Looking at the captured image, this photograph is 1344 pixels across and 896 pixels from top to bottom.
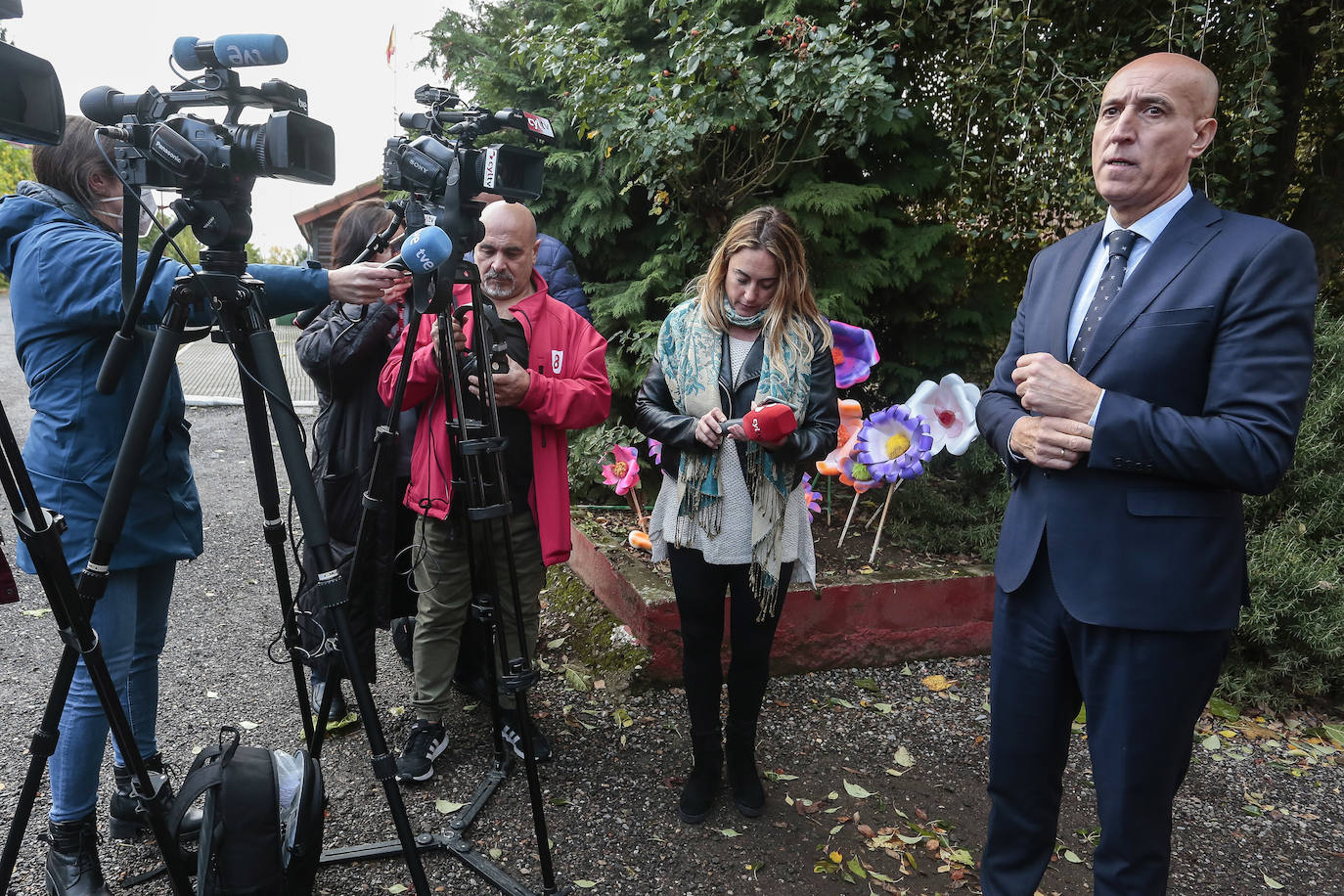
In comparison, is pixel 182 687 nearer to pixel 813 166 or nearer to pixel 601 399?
pixel 601 399

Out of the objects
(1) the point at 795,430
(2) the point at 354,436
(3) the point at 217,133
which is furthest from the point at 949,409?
(3) the point at 217,133

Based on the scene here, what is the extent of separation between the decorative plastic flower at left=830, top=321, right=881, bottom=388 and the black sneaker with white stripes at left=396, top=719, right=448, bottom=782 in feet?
7.89

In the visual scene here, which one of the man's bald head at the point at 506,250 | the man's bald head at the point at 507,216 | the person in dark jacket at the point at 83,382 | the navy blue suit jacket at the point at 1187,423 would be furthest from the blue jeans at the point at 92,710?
the navy blue suit jacket at the point at 1187,423

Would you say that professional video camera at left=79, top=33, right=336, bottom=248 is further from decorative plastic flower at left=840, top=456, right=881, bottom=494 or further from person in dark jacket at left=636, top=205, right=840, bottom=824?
decorative plastic flower at left=840, top=456, right=881, bottom=494

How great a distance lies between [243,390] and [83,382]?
0.68 m

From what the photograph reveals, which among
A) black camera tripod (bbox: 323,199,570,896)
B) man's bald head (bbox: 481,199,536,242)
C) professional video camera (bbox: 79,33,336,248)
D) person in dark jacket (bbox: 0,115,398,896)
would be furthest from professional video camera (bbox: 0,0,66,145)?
man's bald head (bbox: 481,199,536,242)

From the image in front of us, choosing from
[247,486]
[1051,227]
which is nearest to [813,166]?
[1051,227]

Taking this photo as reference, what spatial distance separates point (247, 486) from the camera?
6848 millimetres

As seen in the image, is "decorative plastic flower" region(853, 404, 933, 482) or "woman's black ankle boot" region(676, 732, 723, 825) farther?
"decorative plastic flower" region(853, 404, 933, 482)

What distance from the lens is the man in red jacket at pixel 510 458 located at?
9.52 ft

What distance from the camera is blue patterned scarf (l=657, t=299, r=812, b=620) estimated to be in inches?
108

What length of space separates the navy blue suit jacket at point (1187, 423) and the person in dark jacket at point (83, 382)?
174 centimetres

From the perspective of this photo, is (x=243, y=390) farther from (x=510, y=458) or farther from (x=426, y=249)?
(x=510, y=458)

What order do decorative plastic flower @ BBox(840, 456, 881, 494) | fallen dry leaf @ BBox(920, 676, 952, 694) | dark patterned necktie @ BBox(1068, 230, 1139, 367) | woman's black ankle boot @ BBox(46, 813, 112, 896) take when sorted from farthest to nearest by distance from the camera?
decorative plastic flower @ BBox(840, 456, 881, 494) < fallen dry leaf @ BBox(920, 676, 952, 694) < woman's black ankle boot @ BBox(46, 813, 112, 896) < dark patterned necktie @ BBox(1068, 230, 1139, 367)
